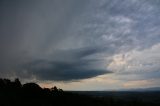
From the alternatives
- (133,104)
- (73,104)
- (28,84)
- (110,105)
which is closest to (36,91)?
(28,84)

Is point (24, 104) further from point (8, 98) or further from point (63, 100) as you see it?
point (63, 100)

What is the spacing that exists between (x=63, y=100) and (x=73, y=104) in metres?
5.19

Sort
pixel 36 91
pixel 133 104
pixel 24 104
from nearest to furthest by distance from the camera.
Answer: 1. pixel 24 104
2. pixel 36 91
3. pixel 133 104

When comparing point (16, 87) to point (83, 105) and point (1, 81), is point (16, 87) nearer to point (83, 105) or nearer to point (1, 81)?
point (1, 81)

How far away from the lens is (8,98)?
10338 cm

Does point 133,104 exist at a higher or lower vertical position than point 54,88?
lower

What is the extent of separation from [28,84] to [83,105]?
2849 centimetres

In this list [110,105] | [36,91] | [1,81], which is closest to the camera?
[36,91]

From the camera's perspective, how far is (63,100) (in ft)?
410

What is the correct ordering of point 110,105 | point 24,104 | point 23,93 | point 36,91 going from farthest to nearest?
point 110,105, point 36,91, point 23,93, point 24,104

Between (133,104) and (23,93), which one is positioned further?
(133,104)

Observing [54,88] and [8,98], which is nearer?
[8,98]

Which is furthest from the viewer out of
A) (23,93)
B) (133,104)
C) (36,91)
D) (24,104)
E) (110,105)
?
(133,104)

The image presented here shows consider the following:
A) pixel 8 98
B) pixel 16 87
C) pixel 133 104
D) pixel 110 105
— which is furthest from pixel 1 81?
pixel 133 104
